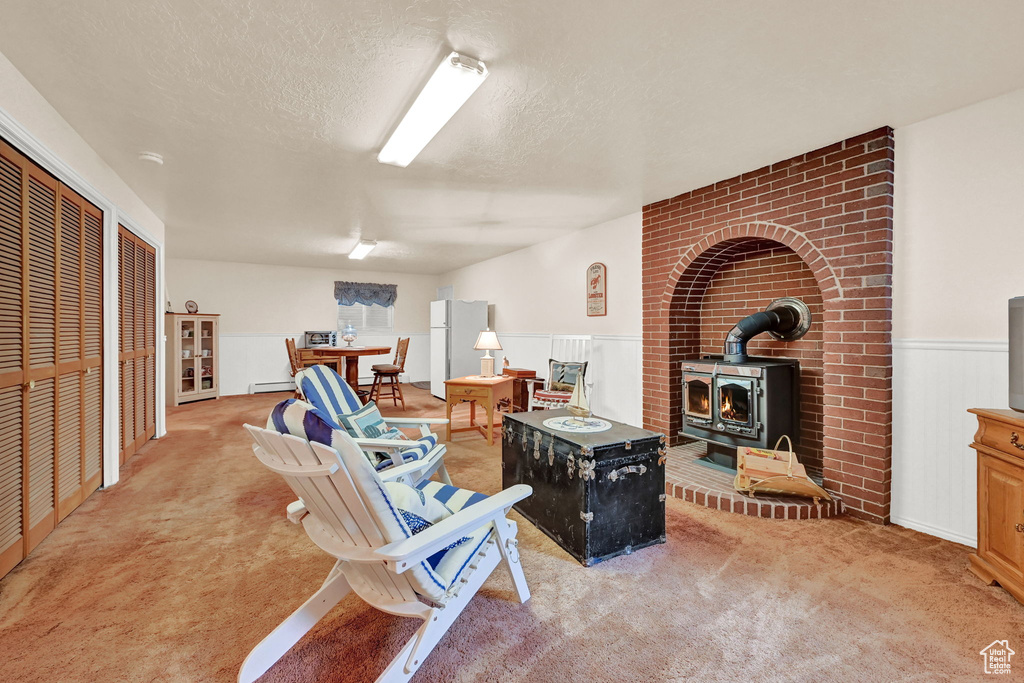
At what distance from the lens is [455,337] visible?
6.73m

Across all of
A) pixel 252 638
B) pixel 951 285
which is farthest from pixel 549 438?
pixel 951 285

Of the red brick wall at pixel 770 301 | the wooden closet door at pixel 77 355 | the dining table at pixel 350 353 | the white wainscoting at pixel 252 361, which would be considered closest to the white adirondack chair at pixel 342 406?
the wooden closet door at pixel 77 355

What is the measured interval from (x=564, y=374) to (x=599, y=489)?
2.58m

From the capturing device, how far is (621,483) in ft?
7.37

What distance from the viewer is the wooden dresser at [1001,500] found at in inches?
72.2

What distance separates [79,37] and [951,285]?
428 centimetres

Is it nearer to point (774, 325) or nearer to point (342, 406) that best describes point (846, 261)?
point (774, 325)

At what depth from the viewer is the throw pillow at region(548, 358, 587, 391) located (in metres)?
4.67

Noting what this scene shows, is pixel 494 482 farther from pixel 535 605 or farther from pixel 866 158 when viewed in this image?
pixel 866 158

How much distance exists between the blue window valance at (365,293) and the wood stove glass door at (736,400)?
6.92 m

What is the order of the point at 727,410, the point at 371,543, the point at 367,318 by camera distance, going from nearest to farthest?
the point at 371,543
the point at 727,410
the point at 367,318

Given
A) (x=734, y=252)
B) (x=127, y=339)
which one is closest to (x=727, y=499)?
(x=734, y=252)

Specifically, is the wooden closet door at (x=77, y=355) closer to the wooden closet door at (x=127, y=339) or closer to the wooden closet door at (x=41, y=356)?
the wooden closet door at (x=41, y=356)

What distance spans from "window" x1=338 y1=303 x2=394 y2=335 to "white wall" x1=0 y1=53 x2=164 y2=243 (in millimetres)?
4859
